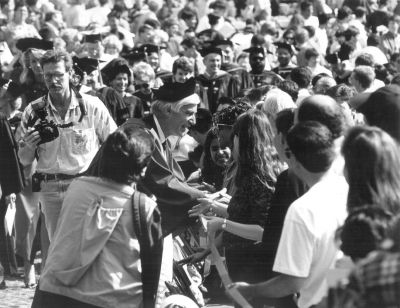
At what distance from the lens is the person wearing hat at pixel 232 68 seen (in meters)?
14.1

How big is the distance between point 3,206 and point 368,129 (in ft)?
21.1

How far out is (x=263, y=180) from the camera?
6.26 meters

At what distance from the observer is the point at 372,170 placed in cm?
Result: 426

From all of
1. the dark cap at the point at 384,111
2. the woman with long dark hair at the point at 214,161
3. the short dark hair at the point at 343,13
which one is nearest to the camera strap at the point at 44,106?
the woman with long dark hair at the point at 214,161

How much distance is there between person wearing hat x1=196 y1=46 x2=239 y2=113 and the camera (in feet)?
45.4

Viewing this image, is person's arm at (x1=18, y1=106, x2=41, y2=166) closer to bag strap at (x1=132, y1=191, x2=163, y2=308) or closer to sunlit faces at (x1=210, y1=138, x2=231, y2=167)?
sunlit faces at (x1=210, y1=138, x2=231, y2=167)

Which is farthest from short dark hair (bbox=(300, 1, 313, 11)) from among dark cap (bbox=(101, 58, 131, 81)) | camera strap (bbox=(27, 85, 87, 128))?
camera strap (bbox=(27, 85, 87, 128))

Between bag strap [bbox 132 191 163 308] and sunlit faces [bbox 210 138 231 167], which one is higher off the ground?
bag strap [bbox 132 191 163 308]

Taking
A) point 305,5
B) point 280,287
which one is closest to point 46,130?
point 280,287

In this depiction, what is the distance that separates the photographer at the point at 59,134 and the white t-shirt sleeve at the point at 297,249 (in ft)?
13.5

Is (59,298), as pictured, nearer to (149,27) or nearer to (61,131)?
(61,131)

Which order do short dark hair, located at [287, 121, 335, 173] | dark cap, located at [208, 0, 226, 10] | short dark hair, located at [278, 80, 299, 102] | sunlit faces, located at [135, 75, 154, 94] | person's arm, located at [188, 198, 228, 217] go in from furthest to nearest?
dark cap, located at [208, 0, 226, 10], sunlit faces, located at [135, 75, 154, 94], short dark hair, located at [278, 80, 299, 102], person's arm, located at [188, 198, 228, 217], short dark hair, located at [287, 121, 335, 173]

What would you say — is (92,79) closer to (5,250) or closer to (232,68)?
(232,68)

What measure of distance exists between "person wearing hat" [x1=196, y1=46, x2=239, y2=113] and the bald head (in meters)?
8.17
